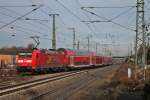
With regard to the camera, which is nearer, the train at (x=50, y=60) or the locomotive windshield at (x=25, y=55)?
the train at (x=50, y=60)

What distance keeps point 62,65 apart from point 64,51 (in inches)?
138

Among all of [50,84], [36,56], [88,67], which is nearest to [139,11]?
[50,84]

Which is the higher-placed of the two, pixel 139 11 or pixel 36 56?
pixel 139 11

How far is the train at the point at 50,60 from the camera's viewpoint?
138ft

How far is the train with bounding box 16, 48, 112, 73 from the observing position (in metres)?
41.9

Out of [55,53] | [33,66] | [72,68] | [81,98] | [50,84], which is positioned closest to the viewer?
[81,98]

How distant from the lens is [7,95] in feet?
66.1

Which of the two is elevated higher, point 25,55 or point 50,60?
point 25,55

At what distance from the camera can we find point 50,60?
47.8 metres

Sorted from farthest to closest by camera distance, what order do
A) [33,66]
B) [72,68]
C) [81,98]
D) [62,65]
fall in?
1. [72,68]
2. [62,65]
3. [33,66]
4. [81,98]

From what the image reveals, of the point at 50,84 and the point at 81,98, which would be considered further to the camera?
the point at 50,84

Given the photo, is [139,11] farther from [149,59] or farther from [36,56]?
[149,59]

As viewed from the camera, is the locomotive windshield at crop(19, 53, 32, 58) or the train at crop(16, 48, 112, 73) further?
the locomotive windshield at crop(19, 53, 32, 58)

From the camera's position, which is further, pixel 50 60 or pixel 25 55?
pixel 50 60
